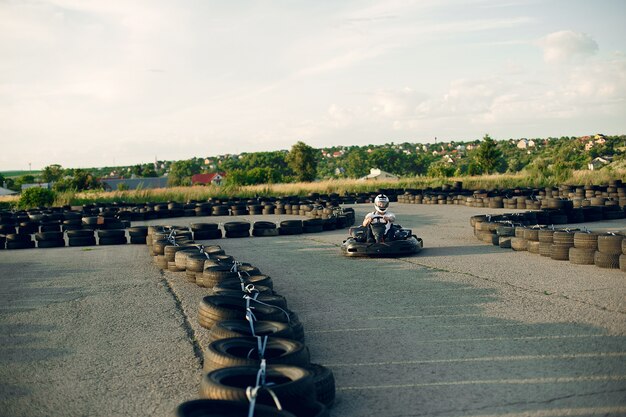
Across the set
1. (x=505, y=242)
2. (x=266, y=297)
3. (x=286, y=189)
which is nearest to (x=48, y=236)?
(x=266, y=297)

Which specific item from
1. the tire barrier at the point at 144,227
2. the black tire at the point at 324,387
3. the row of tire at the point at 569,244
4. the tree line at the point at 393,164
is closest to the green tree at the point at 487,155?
the tree line at the point at 393,164

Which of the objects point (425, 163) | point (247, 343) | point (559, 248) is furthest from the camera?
point (425, 163)

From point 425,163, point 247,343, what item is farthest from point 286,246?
point 425,163

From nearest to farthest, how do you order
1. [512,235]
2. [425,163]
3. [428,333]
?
[428,333]
[512,235]
[425,163]

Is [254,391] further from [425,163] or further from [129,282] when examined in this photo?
[425,163]

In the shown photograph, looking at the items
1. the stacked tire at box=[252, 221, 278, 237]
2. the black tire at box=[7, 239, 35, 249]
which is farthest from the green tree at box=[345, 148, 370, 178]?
the black tire at box=[7, 239, 35, 249]

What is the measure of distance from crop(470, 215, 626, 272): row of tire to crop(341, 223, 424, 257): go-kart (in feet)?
6.19

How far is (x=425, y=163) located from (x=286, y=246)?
104136 mm

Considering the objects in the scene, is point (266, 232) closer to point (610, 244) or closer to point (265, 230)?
point (265, 230)

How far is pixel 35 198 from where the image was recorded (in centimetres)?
2905

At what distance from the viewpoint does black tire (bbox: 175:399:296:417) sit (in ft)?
10.7

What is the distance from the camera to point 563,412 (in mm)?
3857

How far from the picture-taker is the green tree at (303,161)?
69438mm

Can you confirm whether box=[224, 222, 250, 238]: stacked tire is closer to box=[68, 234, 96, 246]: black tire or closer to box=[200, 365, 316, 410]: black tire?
box=[68, 234, 96, 246]: black tire
